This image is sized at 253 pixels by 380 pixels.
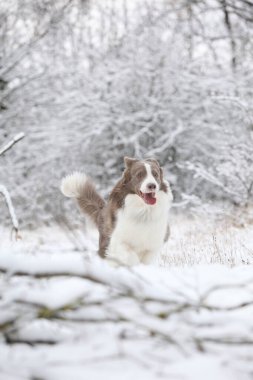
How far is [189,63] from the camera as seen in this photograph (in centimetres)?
1588

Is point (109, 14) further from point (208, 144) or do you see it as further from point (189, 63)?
point (208, 144)

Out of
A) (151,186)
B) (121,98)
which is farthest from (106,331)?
(121,98)

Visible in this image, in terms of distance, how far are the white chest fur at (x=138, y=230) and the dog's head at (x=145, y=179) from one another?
0.15 metres

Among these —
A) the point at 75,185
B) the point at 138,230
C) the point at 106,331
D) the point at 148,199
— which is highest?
the point at 75,185

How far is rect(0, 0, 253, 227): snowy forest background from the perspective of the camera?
14523mm

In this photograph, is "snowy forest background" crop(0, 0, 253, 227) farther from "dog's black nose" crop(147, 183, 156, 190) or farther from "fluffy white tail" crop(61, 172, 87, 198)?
"dog's black nose" crop(147, 183, 156, 190)

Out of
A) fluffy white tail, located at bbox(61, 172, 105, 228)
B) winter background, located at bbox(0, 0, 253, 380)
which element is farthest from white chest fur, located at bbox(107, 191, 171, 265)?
winter background, located at bbox(0, 0, 253, 380)

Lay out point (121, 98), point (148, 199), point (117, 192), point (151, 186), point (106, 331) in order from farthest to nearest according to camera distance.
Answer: point (121, 98) → point (117, 192) → point (148, 199) → point (151, 186) → point (106, 331)

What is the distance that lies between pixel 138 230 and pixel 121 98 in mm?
9964

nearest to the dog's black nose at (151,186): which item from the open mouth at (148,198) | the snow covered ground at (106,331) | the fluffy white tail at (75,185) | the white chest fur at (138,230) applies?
the open mouth at (148,198)

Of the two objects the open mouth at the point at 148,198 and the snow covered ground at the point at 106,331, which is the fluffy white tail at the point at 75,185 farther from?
the snow covered ground at the point at 106,331

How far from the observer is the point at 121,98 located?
15.7 metres

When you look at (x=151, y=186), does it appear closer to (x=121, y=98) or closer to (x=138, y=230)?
(x=138, y=230)

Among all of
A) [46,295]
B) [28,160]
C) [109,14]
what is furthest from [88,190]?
[109,14]
